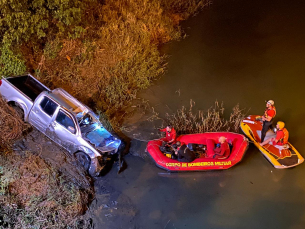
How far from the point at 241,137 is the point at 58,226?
5.93 metres

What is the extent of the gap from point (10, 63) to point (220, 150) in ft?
25.4

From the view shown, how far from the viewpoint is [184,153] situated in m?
8.53

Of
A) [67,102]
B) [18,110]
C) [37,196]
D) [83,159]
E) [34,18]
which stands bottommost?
[37,196]

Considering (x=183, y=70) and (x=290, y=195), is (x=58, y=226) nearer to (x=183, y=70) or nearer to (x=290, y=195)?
(x=290, y=195)

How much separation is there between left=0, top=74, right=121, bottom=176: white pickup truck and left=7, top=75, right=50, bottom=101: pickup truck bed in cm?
3

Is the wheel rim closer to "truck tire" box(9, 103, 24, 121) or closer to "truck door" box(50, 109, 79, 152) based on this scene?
"truck door" box(50, 109, 79, 152)

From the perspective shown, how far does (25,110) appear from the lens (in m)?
8.88

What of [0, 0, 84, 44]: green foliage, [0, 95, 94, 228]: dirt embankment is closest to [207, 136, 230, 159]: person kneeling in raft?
[0, 95, 94, 228]: dirt embankment

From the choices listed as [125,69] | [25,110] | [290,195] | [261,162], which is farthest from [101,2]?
[290,195]

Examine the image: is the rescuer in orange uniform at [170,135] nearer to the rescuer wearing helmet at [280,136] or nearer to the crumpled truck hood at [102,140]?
the crumpled truck hood at [102,140]

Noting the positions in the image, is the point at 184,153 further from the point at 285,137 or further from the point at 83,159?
the point at 285,137

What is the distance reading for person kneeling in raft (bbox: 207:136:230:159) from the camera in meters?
8.57

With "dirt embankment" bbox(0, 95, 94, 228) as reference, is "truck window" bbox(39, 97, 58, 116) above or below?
above

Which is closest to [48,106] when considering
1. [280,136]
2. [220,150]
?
[220,150]
